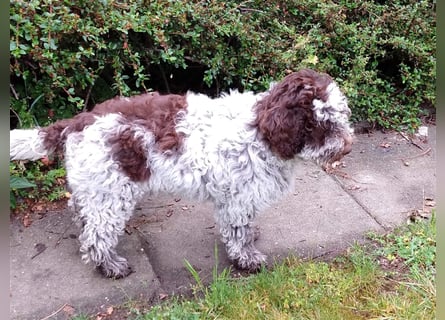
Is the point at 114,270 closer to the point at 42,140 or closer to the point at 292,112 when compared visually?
the point at 42,140

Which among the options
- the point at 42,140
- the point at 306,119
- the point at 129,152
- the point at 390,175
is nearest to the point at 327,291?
the point at 306,119

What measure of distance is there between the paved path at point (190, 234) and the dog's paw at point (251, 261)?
15 cm

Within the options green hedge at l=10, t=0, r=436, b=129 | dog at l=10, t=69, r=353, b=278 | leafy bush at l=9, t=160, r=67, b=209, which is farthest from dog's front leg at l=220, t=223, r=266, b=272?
green hedge at l=10, t=0, r=436, b=129

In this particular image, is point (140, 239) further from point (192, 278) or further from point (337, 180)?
point (337, 180)

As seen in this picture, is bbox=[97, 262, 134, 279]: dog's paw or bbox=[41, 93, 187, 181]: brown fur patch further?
bbox=[97, 262, 134, 279]: dog's paw

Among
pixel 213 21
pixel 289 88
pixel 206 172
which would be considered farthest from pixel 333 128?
pixel 213 21

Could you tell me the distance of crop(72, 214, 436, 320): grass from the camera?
10.7ft

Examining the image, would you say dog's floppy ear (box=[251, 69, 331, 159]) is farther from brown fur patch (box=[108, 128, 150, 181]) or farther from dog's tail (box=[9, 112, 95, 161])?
dog's tail (box=[9, 112, 95, 161])

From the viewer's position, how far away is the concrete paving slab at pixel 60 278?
338cm

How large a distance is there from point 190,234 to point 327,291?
1167mm

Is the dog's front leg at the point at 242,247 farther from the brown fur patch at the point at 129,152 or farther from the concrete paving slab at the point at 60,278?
the brown fur patch at the point at 129,152

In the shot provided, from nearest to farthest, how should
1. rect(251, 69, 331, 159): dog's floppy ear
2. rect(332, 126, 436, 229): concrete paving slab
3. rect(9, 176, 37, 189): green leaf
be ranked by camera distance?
rect(251, 69, 331, 159): dog's floppy ear → rect(9, 176, 37, 189): green leaf → rect(332, 126, 436, 229): concrete paving slab

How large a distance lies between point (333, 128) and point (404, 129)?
2.52 m

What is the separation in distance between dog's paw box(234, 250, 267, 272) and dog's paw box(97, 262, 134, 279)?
79cm
